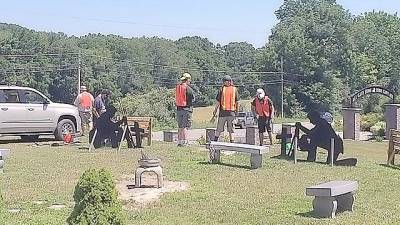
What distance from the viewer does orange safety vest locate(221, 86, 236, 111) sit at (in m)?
16.6

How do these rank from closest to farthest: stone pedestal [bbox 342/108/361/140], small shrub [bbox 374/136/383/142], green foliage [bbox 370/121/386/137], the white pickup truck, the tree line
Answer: the white pickup truck → small shrub [bbox 374/136/383/142] → stone pedestal [bbox 342/108/361/140] → green foliage [bbox 370/121/386/137] → the tree line

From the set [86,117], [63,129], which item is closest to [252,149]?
[63,129]

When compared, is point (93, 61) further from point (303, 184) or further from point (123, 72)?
point (303, 184)

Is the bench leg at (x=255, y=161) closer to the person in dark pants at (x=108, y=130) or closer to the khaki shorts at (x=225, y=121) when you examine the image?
the khaki shorts at (x=225, y=121)

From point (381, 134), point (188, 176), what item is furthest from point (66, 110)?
point (381, 134)

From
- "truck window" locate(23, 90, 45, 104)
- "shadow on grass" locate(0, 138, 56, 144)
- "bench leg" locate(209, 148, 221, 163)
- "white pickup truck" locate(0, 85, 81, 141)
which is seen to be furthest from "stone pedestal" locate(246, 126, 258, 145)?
"truck window" locate(23, 90, 45, 104)

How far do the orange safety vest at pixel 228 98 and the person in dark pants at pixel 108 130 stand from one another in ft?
7.87

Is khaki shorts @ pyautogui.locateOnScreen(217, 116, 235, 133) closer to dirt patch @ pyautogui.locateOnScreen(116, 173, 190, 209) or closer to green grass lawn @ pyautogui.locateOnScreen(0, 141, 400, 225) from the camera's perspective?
green grass lawn @ pyautogui.locateOnScreen(0, 141, 400, 225)

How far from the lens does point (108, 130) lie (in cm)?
1666

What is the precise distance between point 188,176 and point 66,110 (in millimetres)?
8520

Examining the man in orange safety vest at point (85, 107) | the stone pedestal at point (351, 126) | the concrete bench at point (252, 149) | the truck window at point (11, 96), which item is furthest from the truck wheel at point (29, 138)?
the stone pedestal at point (351, 126)

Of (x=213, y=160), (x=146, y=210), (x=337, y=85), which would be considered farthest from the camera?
(x=337, y=85)

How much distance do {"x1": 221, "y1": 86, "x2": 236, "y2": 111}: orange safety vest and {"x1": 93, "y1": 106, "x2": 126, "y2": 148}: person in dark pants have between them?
2400 millimetres

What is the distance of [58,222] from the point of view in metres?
7.95
